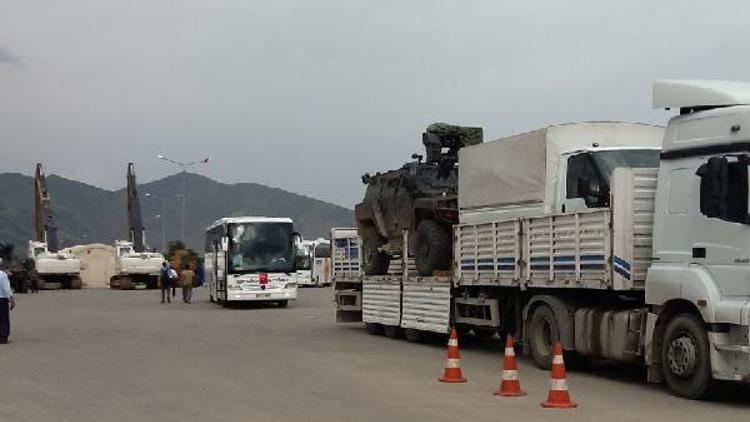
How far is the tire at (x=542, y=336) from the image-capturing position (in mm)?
14566

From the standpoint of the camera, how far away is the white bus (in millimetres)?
34281

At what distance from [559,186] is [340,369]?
4127mm

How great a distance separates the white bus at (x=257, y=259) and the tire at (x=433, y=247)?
16.4m

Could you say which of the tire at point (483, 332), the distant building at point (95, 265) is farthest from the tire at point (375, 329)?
the distant building at point (95, 265)

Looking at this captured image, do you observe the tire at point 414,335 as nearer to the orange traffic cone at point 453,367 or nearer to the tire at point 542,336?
the tire at point 542,336

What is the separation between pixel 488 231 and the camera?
1608cm

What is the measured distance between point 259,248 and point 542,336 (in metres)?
20.7

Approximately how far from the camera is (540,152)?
15.3m

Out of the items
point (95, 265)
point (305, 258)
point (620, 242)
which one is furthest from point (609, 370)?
point (95, 265)

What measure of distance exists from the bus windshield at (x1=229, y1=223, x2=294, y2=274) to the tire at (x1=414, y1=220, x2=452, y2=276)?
1639cm

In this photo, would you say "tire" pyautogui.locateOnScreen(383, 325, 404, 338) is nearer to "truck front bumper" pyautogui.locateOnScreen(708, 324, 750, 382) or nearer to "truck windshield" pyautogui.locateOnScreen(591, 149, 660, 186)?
"truck windshield" pyautogui.locateOnScreen(591, 149, 660, 186)

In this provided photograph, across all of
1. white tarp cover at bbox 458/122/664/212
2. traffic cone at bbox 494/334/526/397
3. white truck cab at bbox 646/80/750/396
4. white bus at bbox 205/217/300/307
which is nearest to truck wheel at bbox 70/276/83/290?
white bus at bbox 205/217/300/307

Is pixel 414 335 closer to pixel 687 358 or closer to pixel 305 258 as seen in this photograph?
pixel 687 358

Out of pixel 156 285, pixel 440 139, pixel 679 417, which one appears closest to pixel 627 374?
pixel 679 417
